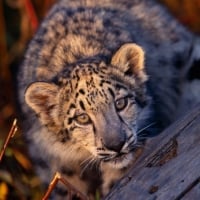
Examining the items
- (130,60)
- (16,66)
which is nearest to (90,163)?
(130,60)

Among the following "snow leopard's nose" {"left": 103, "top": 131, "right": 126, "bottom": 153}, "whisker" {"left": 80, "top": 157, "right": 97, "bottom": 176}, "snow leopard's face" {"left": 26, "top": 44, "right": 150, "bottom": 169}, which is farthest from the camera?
"whisker" {"left": 80, "top": 157, "right": 97, "bottom": 176}

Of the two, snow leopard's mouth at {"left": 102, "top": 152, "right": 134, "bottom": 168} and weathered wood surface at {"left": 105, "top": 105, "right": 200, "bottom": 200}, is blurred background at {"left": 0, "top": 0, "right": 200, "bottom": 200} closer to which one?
snow leopard's mouth at {"left": 102, "top": 152, "right": 134, "bottom": 168}

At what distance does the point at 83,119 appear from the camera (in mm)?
6078

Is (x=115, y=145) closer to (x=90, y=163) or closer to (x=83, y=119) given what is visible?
(x=83, y=119)

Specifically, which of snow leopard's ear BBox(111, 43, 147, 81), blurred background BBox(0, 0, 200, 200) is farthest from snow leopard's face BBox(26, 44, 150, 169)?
blurred background BBox(0, 0, 200, 200)

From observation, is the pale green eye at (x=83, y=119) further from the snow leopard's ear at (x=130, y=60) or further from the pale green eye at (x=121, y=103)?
the snow leopard's ear at (x=130, y=60)

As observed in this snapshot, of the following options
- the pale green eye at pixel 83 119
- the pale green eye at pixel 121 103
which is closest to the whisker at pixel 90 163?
the pale green eye at pixel 83 119

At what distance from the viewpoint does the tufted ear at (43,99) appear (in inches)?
247

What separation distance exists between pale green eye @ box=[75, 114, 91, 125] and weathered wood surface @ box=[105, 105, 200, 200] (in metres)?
0.46

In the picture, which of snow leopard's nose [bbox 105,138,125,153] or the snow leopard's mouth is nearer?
snow leopard's nose [bbox 105,138,125,153]

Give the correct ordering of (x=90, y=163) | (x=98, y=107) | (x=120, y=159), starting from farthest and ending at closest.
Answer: (x=90, y=163), (x=120, y=159), (x=98, y=107)

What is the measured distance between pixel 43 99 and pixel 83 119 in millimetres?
467

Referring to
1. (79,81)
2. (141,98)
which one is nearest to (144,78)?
(141,98)

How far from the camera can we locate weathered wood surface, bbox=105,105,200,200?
5.18 m
